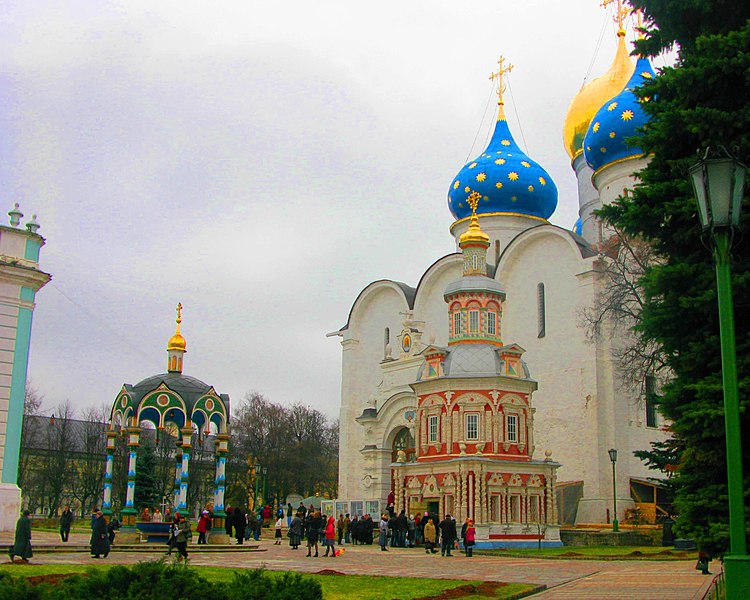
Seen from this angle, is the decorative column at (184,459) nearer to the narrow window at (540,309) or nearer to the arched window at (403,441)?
the arched window at (403,441)

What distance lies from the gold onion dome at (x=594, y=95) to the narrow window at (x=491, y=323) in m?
15.3

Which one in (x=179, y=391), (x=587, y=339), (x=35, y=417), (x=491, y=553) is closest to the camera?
(x=491, y=553)

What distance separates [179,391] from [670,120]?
64.4 feet

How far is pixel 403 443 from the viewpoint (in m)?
36.3

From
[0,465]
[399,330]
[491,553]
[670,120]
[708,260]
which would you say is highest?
[399,330]

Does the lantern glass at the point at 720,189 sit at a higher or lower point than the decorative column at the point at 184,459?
higher

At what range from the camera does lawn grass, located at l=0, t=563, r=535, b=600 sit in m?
10.8

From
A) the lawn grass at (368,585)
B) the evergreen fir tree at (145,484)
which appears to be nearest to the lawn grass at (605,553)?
the lawn grass at (368,585)

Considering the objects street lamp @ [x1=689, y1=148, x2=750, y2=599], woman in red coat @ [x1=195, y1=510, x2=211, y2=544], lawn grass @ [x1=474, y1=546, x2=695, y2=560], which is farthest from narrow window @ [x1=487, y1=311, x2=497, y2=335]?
street lamp @ [x1=689, y1=148, x2=750, y2=599]

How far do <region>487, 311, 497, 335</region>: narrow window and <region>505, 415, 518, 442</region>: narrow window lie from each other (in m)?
2.88

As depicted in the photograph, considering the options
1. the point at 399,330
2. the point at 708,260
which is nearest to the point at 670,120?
the point at 708,260

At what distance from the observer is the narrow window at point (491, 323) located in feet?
92.4

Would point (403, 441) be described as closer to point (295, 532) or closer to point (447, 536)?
point (295, 532)

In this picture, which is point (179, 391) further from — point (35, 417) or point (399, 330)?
point (35, 417)
